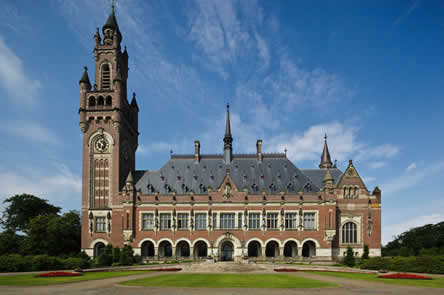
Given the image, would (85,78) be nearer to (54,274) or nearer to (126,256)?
(126,256)

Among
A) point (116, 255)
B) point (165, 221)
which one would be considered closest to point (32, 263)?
point (116, 255)

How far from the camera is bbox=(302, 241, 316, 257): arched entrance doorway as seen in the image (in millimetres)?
63628

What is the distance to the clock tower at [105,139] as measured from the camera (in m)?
65.2

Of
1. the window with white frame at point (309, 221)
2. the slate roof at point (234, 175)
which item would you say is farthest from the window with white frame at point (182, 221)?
the window with white frame at point (309, 221)

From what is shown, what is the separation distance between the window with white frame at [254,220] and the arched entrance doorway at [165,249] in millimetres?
17046

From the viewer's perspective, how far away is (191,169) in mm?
70125

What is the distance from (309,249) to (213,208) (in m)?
20.9

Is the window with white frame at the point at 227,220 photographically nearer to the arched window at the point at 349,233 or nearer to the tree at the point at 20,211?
the arched window at the point at 349,233

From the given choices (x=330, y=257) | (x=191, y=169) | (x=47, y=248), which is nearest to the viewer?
(x=330, y=257)

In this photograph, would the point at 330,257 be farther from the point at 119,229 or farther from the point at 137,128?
the point at 137,128

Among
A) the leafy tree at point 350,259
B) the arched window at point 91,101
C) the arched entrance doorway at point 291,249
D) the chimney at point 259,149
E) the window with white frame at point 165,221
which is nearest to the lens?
the leafy tree at point 350,259

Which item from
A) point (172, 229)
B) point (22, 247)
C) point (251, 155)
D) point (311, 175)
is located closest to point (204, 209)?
point (172, 229)

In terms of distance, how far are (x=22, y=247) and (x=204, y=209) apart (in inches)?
1478

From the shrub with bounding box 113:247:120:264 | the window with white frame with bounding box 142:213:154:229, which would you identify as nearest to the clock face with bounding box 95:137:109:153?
the window with white frame with bounding box 142:213:154:229
